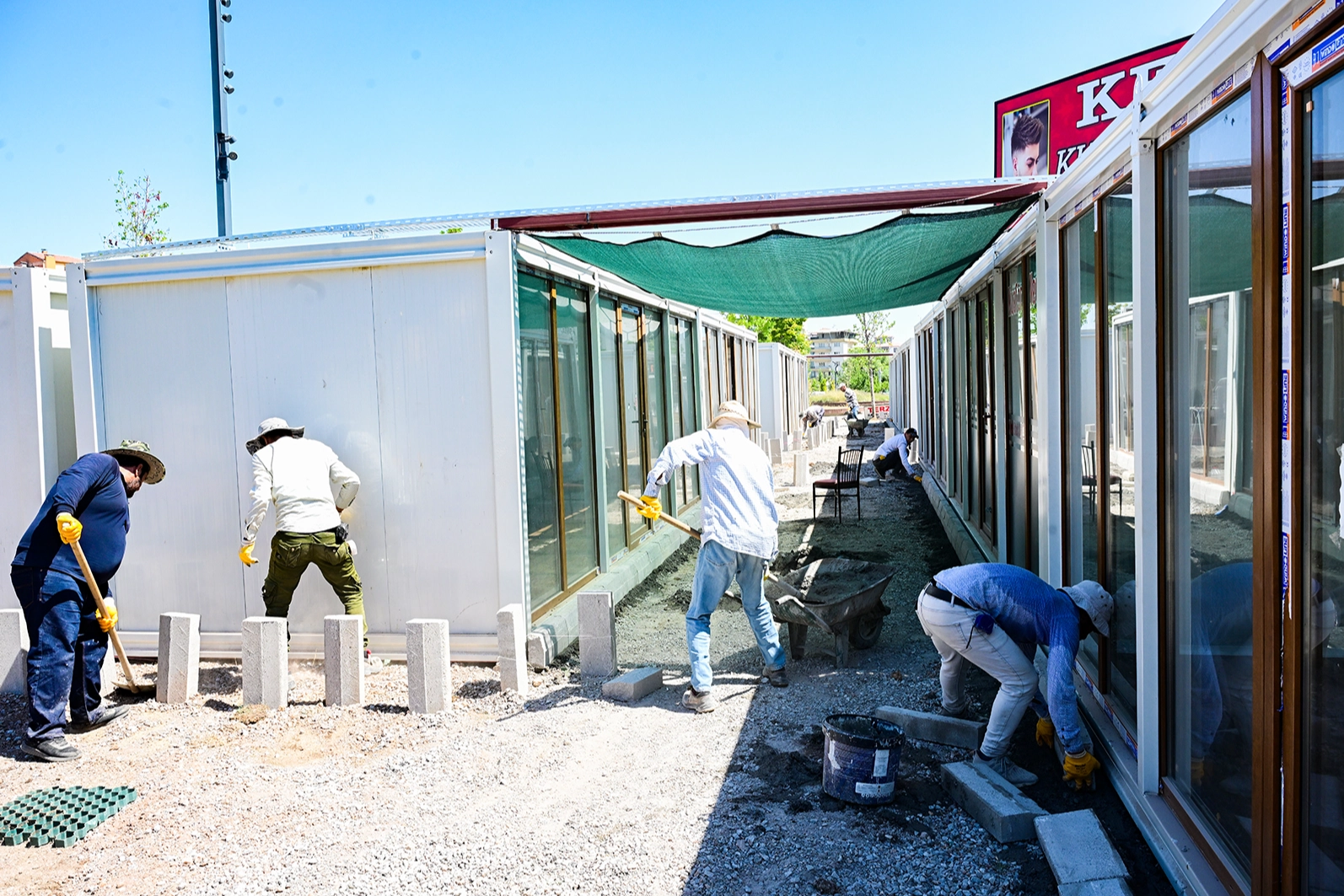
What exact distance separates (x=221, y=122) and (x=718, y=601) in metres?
7.65

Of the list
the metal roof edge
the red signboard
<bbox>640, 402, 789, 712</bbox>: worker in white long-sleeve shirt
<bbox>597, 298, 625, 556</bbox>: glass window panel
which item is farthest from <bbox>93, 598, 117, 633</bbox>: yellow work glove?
the red signboard

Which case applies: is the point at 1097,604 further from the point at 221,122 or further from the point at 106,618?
the point at 221,122

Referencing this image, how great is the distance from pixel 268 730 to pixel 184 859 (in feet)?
5.02

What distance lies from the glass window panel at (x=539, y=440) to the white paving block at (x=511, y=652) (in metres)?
0.66

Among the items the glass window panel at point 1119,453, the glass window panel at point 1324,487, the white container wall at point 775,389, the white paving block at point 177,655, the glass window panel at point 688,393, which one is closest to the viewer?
the glass window panel at point 1324,487

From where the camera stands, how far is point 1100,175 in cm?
412

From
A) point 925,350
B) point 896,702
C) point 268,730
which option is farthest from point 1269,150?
point 925,350

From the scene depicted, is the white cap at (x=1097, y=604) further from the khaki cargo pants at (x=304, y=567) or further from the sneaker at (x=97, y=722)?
the sneaker at (x=97, y=722)

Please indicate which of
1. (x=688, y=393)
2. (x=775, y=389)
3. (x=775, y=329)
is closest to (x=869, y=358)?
(x=775, y=329)

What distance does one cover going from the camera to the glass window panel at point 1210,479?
2.74 metres

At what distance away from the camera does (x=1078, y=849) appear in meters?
3.26

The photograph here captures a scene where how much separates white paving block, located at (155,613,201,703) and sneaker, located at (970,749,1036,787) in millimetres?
4581

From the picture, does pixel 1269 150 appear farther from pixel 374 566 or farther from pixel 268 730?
pixel 374 566

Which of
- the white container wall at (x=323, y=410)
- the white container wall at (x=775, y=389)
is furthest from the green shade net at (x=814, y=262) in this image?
the white container wall at (x=775, y=389)
